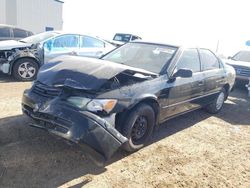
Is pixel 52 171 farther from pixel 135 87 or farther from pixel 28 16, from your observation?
pixel 28 16

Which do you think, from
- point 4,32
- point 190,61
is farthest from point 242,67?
point 4,32

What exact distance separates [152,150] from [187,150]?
2.03ft

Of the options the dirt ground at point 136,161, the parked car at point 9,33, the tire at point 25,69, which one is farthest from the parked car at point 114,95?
the parked car at point 9,33

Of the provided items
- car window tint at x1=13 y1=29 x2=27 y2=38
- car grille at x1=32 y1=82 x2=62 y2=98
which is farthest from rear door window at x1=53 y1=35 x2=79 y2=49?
car grille at x1=32 y1=82 x2=62 y2=98

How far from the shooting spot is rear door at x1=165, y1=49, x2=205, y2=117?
16.0 ft

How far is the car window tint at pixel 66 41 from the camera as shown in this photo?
8836 millimetres

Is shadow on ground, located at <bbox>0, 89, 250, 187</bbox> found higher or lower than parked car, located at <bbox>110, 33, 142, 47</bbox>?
lower

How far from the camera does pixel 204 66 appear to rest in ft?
19.4

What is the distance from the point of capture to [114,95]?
149 inches

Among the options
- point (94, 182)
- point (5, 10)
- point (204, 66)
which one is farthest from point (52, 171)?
point (5, 10)

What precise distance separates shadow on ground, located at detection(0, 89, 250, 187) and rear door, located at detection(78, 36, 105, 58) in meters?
4.57

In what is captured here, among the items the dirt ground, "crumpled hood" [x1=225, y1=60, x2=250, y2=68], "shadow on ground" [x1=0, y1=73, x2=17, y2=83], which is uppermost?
"crumpled hood" [x1=225, y1=60, x2=250, y2=68]

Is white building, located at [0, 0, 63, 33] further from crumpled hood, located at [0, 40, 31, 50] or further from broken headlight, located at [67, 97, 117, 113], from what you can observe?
broken headlight, located at [67, 97, 117, 113]

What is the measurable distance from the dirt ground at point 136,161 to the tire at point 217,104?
107 centimetres
